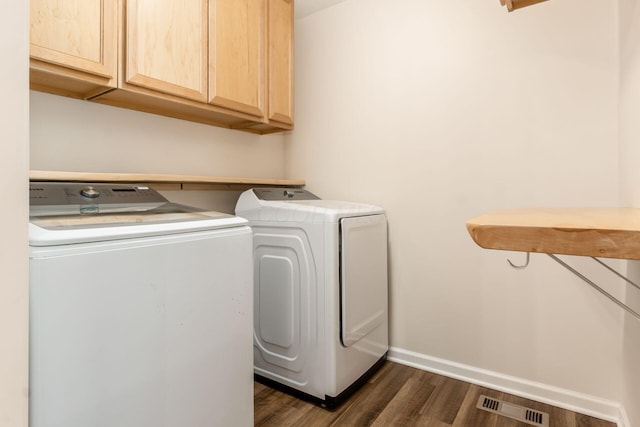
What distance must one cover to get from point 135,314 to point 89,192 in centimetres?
74

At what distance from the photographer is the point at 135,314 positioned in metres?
1.02

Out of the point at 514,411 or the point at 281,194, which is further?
the point at 281,194

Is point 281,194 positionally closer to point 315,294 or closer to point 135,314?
point 315,294

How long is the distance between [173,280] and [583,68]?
6.77 feet

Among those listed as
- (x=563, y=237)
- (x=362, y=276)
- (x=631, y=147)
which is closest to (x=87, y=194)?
(x=362, y=276)

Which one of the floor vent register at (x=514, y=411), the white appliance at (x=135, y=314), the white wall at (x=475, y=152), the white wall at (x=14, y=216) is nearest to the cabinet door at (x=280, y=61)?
the white wall at (x=475, y=152)

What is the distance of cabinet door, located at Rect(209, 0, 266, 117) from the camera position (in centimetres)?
182

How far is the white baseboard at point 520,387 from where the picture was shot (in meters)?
1.69

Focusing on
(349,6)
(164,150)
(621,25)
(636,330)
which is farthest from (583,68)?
(164,150)

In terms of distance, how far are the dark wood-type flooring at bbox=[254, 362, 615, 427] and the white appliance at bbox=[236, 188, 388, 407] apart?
7 cm

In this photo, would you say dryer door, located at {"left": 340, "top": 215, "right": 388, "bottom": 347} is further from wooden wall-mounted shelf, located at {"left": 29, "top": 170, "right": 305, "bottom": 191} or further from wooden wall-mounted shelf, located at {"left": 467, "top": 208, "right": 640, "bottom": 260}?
wooden wall-mounted shelf, located at {"left": 467, "top": 208, "right": 640, "bottom": 260}

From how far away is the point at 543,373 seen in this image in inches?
72.2

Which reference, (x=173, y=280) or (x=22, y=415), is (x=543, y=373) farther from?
(x=22, y=415)

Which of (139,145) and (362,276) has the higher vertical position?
(139,145)
